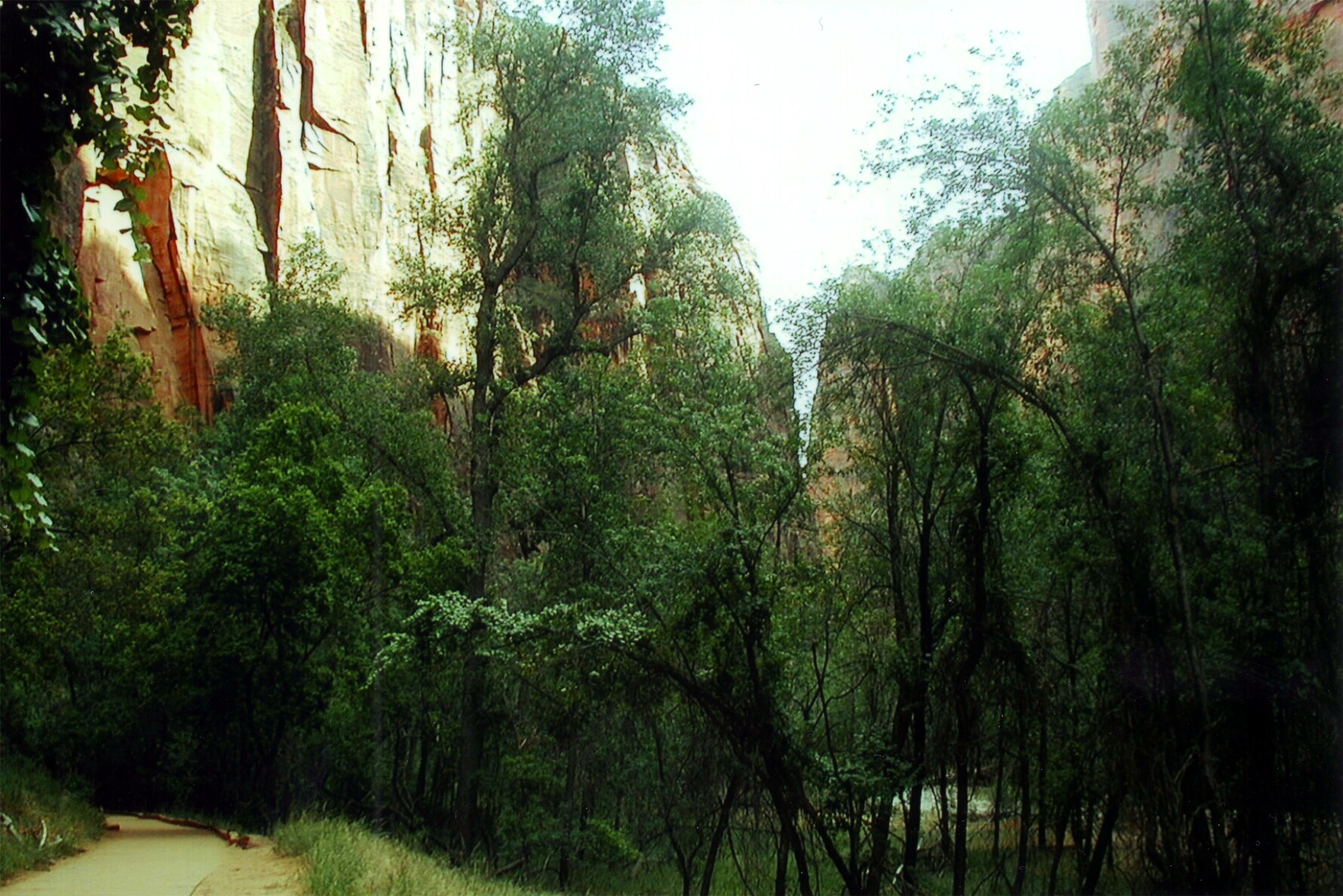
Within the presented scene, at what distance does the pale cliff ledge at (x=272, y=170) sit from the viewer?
96.8 ft

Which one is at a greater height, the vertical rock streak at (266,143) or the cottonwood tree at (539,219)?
the vertical rock streak at (266,143)

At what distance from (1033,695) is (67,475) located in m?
14.4

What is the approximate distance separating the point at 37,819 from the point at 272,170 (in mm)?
24170

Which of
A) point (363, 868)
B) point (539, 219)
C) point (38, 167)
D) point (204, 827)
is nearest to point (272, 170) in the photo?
point (539, 219)

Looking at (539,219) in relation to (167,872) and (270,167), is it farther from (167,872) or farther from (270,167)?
(270,167)

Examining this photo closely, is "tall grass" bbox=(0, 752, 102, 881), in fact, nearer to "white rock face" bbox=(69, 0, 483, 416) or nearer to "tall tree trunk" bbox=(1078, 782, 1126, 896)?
"tall tree trunk" bbox=(1078, 782, 1126, 896)

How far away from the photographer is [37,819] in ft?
43.7

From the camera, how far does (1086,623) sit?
47.1ft

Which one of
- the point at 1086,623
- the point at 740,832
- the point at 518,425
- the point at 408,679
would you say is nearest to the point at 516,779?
the point at 408,679

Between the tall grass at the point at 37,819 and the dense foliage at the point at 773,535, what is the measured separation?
61.2 inches

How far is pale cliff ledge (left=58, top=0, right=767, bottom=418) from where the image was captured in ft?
96.8

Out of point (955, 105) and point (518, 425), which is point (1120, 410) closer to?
point (955, 105)

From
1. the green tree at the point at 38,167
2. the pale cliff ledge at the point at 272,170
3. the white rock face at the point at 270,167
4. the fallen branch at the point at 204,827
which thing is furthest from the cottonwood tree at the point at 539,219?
the green tree at the point at 38,167

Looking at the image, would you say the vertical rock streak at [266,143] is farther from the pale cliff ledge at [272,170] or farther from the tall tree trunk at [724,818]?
the tall tree trunk at [724,818]
